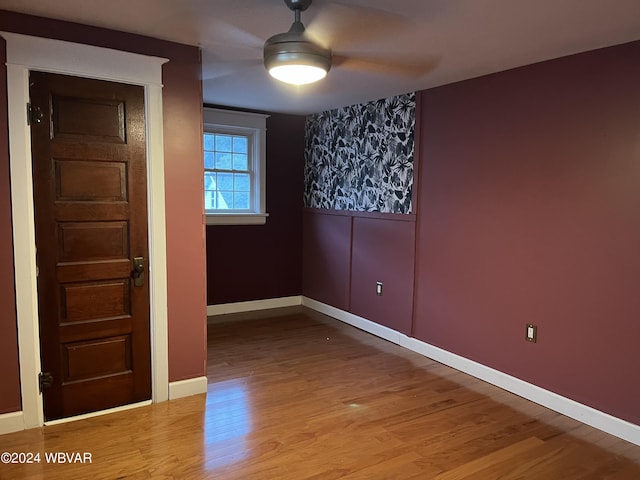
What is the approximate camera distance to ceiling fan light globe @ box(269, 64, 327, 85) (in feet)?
7.52

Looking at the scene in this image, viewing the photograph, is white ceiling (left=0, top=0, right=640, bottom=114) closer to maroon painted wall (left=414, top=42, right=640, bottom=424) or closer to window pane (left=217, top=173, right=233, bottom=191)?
maroon painted wall (left=414, top=42, right=640, bottom=424)

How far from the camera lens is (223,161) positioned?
5.14 meters

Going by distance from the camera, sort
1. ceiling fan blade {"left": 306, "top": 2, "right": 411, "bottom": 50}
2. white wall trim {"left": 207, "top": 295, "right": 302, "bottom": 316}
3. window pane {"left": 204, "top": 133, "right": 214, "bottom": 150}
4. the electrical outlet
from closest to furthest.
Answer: ceiling fan blade {"left": 306, "top": 2, "right": 411, "bottom": 50}
the electrical outlet
window pane {"left": 204, "top": 133, "right": 214, "bottom": 150}
white wall trim {"left": 207, "top": 295, "right": 302, "bottom": 316}

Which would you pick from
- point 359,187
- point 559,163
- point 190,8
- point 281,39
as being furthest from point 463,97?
point 190,8

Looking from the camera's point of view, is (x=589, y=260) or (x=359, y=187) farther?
(x=359, y=187)

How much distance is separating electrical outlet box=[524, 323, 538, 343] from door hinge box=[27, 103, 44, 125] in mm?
3278

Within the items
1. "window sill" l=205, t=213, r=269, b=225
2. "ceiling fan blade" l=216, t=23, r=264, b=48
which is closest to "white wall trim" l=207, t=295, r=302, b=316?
"window sill" l=205, t=213, r=269, b=225

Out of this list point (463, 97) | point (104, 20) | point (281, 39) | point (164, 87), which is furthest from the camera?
point (463, 97)

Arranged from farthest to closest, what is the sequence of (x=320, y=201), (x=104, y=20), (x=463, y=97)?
(x=320, y=201) < (x=463, y=97) < (x=104, y=20)

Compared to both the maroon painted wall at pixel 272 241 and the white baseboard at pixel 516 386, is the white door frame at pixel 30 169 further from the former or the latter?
the white baseboard at pixel 516 386

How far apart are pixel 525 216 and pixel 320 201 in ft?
8.47

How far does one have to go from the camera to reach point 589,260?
292 cm

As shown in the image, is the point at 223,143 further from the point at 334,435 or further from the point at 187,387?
the point at 334,435

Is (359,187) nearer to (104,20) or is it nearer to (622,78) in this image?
(622,78)
